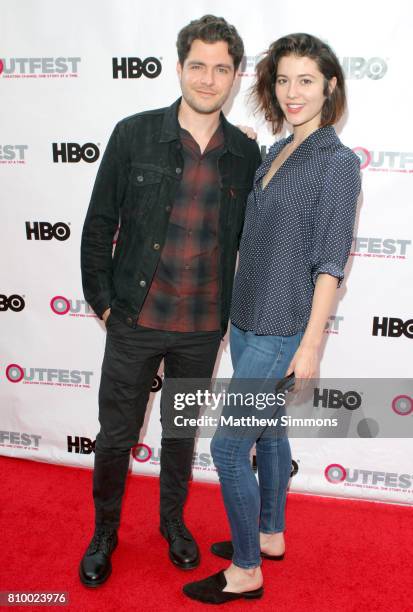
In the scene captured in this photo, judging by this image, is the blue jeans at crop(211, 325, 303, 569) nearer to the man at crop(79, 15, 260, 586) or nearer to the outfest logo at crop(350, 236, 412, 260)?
the man at crop(79, 15, 260, 586)

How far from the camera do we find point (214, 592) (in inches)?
86.7

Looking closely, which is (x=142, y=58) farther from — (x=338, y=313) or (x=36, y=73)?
(x=338, y=313)

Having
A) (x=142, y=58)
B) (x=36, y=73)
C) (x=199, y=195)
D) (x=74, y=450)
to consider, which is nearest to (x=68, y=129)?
(x=36, y=73)

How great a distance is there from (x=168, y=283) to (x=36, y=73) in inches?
56.4

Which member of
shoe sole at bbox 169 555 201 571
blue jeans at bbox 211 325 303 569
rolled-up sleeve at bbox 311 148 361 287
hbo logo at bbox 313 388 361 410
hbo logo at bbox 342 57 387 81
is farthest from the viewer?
hbo logo at bbox 313 388 361 410

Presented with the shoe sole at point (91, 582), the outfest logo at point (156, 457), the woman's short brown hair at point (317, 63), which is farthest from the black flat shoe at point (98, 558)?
the woman's short brown hair at point (317, 63)

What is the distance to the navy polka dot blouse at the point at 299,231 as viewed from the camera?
181 cm

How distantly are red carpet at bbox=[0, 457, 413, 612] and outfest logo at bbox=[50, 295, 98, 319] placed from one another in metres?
0.90

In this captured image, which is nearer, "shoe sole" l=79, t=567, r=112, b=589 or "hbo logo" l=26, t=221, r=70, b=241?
"shoe sole" l=79, t=567, r=112, b=589

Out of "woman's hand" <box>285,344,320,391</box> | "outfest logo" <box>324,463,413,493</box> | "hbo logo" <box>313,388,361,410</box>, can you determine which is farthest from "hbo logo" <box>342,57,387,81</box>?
"outfest logo" <box>324,463,413,493</box>

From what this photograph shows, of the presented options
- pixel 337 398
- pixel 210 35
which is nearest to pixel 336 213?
pixel 210 35

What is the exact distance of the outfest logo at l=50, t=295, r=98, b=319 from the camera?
308 centimetres

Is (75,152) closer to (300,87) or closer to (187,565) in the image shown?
(300,87)

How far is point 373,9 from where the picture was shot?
252 centimetres
